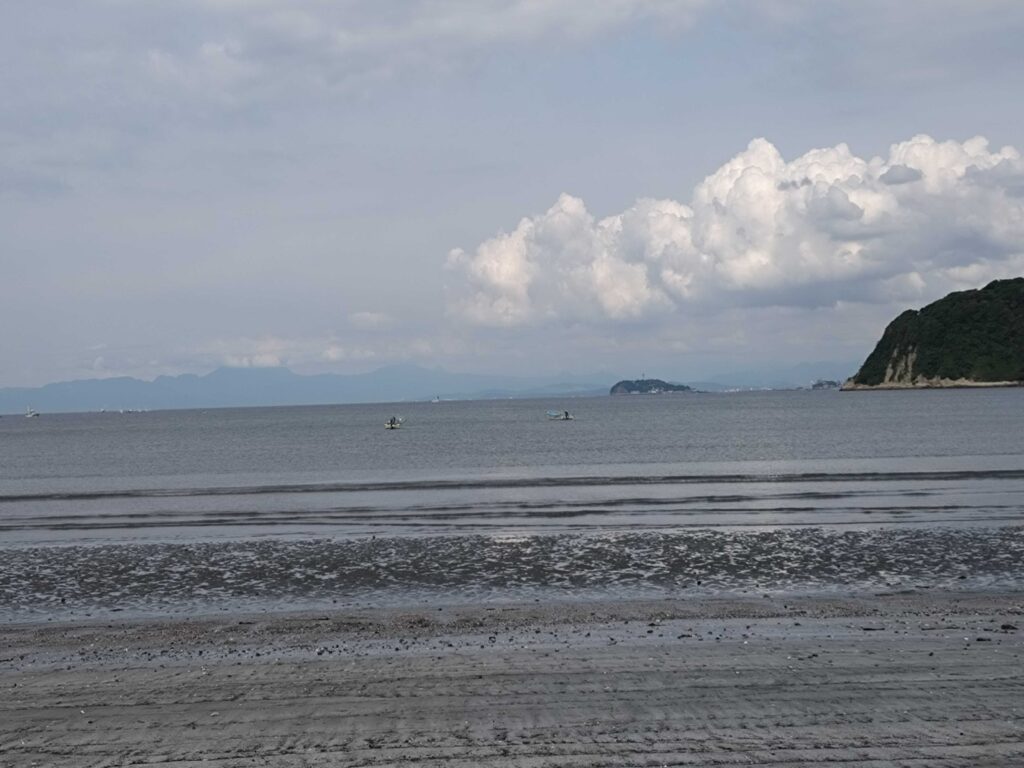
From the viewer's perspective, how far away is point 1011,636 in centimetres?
1709

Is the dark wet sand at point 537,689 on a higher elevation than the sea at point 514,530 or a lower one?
higher

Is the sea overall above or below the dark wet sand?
below

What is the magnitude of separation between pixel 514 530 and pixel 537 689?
2211 centimetres

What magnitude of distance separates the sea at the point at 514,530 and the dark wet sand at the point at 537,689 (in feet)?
12.7

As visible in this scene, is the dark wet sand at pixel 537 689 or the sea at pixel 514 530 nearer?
the dark wet sand at pixel 537 689

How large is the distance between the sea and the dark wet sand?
12.7 ft

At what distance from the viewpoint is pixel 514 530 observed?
36.3 m

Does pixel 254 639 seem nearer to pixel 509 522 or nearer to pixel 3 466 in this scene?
pixel 509 522

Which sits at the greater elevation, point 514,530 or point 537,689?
point 537,689

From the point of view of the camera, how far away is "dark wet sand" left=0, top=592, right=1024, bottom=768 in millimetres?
11695

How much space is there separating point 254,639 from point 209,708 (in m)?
5.36

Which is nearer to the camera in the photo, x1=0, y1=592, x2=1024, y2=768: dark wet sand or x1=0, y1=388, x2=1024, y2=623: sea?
x1=0, y1=592, x2=1024, y2=768: dark wet sand

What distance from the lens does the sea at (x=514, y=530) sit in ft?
82.0

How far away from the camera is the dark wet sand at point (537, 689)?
11.7m
